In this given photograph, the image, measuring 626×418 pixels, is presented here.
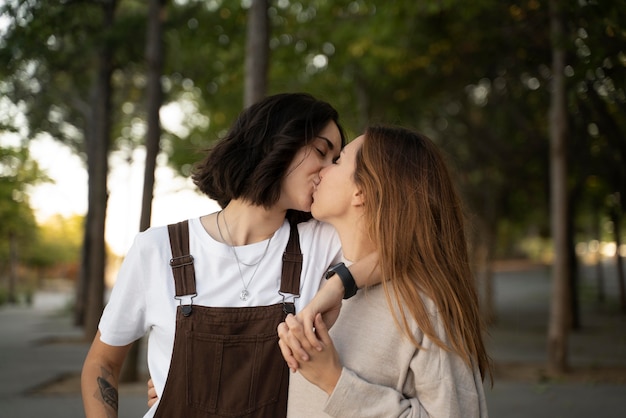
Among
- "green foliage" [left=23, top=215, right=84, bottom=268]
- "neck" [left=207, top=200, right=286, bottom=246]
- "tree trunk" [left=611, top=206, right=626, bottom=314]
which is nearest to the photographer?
"neck" [left=207, top=200, right=286, bottom=246]

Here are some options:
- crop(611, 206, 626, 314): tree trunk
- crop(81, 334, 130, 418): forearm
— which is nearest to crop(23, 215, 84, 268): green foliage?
crop(611, 206, 626, 314): tree trunk

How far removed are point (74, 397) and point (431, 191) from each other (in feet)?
25.0

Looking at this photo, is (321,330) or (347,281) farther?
(347,281)

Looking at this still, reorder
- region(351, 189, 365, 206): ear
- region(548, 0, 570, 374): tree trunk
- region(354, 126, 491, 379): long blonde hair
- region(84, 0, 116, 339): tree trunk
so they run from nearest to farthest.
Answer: region(354, 126, 491, 379): long blonde hair → region(351, 189, 365, 206): ear → region(548, 0, 570, 374): tree trunk → region(84, 0, 116, 339): tree trunk

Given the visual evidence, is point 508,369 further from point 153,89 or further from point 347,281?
point 347,281

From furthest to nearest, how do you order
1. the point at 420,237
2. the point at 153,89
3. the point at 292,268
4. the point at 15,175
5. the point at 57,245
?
the point at 57,245, the point at 15,175, the point at 153,89, the point at 292,268, the point at 420,237

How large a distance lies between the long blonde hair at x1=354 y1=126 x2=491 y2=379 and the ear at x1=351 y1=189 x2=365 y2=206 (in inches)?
1.2

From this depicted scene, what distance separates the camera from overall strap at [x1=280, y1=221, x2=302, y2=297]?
94.6 inches

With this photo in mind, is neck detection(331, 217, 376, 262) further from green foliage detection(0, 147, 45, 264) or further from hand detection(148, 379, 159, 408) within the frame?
green foliage detection(0, 147, 45, 264)

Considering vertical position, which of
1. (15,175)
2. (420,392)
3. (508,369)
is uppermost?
(15,175)

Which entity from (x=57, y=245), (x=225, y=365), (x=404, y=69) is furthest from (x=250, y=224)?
(x=57, y=245)

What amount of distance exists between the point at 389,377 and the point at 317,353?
259 mm

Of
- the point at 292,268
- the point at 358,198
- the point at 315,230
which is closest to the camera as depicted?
the point at 358,198

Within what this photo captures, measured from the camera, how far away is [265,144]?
8.50 ft
